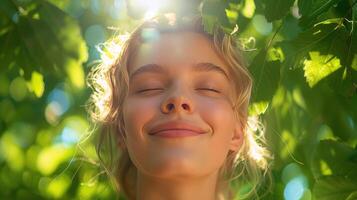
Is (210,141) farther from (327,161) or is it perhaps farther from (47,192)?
(47,192)

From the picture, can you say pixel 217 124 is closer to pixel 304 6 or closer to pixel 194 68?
pixel 194 68

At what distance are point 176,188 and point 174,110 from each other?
14 centimetres

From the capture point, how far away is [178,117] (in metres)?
1.18

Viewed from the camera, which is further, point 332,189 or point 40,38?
point 40,38

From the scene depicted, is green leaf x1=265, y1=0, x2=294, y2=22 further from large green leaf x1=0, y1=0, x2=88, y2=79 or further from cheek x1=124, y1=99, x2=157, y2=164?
large green leaf x1=0, y1=0, x2=88, y2=79

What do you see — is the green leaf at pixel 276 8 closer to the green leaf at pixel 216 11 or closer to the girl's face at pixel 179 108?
the green leaf at pixel 216 11

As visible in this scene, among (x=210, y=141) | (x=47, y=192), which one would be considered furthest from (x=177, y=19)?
(x=47, y=192)

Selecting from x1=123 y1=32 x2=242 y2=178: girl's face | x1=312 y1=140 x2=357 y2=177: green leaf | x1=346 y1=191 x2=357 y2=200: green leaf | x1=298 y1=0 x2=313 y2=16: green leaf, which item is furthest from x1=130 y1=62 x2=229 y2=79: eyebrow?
x1=312 y1=140 x2=357 y2=177: green leaf

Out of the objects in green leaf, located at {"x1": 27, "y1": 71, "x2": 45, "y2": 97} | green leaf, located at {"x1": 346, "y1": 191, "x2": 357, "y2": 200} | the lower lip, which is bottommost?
green leaf, located at {"x1": 346, "y1": 191, "x2": 357, "y2": 200}

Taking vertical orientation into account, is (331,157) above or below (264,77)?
below

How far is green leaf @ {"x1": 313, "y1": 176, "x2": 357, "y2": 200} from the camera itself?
1311 mm

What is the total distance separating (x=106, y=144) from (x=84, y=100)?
56 centimetres

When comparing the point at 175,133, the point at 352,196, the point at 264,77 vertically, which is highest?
the point at 264,77

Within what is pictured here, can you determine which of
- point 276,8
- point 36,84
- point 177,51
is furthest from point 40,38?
point 276,8
